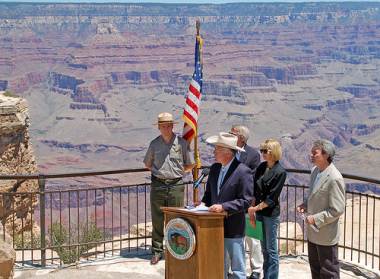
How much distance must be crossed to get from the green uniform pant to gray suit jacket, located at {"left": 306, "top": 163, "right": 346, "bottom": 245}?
7.09ft

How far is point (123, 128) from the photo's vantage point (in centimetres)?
19475

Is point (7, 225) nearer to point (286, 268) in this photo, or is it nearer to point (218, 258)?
point (286, 268)

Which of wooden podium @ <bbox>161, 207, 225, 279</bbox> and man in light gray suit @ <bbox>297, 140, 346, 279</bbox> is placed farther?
man in light gray suit @ <bbox>297, 140, 346, 279</bbox>

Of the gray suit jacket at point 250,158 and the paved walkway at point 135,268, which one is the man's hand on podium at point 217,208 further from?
the paved walkway at point 135,268

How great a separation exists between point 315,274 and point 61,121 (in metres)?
196

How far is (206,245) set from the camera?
5.07 meters

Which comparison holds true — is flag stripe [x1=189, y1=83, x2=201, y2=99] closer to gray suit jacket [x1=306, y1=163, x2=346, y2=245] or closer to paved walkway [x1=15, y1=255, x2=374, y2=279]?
paved walkway [x1=15, y1=255, x2=374, y2=279]

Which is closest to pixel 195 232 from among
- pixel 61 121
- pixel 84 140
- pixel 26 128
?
pixel 26 128

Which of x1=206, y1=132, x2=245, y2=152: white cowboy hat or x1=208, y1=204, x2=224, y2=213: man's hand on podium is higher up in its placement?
x1=206, y1=132, x2=245, y2=152: white cowboy hat

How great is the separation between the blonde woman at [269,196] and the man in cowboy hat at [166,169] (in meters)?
1.47

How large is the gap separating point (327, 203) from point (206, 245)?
3.76ft

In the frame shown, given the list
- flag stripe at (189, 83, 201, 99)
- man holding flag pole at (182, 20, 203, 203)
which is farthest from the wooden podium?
flag stripe at (189, 83, 201, 99)

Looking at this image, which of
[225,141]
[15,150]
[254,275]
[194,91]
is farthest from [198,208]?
[15,150]

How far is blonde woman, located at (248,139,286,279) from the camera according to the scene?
600 cm
